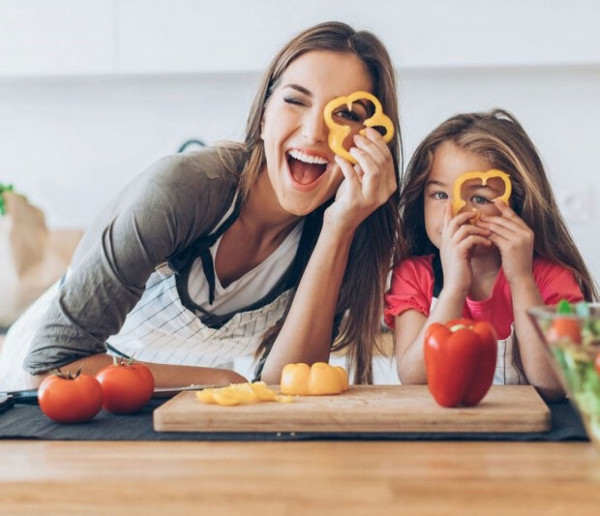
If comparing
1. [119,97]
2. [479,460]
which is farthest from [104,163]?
[479,460]

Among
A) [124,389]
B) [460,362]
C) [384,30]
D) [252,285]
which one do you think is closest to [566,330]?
[460,362]

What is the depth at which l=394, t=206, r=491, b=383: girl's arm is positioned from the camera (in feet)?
5.23

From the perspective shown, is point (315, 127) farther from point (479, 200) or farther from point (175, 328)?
point (175, 328)

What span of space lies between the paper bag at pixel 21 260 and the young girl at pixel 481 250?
4.86ft

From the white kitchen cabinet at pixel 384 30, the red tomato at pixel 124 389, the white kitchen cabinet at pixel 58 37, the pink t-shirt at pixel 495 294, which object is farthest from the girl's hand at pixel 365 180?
the white kitchen cabinet at pixel 58 37

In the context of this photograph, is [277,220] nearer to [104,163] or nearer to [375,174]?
[375,174]

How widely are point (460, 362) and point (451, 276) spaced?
1.54 feet

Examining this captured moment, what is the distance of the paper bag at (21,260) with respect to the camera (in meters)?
2.82

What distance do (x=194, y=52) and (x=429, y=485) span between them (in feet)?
7.67

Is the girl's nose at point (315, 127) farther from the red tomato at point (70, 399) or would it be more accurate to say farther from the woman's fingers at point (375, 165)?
the red tomato at point (70, 399)

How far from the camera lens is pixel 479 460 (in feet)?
3.21

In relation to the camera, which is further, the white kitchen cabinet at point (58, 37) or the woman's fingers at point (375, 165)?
the white kitchen cabinet at point (58, 37)

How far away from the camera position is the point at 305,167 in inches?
65.9

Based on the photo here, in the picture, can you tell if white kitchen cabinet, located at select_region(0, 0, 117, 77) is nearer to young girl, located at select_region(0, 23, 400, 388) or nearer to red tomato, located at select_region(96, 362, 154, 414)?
young girl, located at select_region(0, 23, 400, 388)
